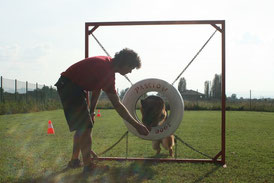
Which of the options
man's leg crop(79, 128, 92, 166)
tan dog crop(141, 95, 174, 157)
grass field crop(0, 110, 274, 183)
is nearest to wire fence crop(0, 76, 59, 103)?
grass field crop(0, 110, 274, 183)

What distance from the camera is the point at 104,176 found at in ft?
11.0

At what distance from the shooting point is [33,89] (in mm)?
20734

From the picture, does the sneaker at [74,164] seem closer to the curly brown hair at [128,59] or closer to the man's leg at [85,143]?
the man's leg at [85,143]

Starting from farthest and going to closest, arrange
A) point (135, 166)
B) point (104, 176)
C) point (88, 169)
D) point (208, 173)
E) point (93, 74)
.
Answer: point (135, 166), point (208, 173), point (88, 169), point (104, 176), point (93, 74)

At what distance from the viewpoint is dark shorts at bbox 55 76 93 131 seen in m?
3.31

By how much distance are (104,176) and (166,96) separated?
1.46 metres

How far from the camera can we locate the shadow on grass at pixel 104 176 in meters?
3.17

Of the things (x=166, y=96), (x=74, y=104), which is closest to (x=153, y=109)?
(x=166, y=96)

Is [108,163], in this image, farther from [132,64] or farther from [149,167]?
[132,64]

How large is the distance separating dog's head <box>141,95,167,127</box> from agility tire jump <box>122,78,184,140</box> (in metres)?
0.27

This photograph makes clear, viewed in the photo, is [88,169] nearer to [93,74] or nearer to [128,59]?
[93,74]

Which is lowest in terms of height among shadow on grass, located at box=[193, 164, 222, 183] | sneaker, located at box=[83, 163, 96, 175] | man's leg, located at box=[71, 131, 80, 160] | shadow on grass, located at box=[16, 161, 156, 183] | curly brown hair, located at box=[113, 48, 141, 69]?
shadow on grass, located at box=[193, 164, 222, 183]

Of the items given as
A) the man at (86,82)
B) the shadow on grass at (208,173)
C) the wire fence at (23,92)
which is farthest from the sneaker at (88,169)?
the wire fence at (23,92)

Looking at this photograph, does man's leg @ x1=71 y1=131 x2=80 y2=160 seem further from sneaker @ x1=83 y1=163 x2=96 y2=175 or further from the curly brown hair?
the curly brown hair
